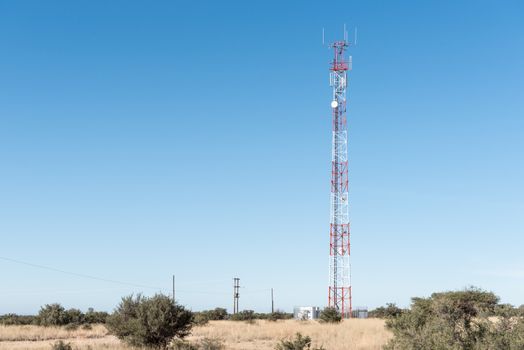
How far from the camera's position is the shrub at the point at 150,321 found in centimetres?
2433

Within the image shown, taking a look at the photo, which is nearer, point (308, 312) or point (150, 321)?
point (150, 321)

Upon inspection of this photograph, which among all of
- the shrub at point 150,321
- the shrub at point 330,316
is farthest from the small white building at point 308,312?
the shrub at point 150,321

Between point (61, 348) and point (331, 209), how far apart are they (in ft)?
114

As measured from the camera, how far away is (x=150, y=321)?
24344mm

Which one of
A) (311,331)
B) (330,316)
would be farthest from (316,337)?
(330,316)

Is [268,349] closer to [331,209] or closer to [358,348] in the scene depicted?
[358,348]

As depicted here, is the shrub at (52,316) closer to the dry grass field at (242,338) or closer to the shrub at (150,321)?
the dry grass field at (242,338)

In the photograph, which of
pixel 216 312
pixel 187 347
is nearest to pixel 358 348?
pixel 187 347

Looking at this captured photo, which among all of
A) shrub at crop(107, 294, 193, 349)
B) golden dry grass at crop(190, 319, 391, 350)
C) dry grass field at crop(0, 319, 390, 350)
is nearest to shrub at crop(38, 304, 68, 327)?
dry grass field at crop(0, 319, 390, 350)

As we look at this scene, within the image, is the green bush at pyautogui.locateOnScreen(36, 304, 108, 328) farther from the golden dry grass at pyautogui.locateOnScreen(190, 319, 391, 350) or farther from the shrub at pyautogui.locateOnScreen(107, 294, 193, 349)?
the shrub at pyautogui.locateOnScreen(107, 294, 193, 349)

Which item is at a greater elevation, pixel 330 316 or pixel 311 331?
pixel 311 331

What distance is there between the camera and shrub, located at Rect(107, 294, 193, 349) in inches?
958

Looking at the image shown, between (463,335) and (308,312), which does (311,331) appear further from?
(308,312)

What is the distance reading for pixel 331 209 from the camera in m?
51.9
